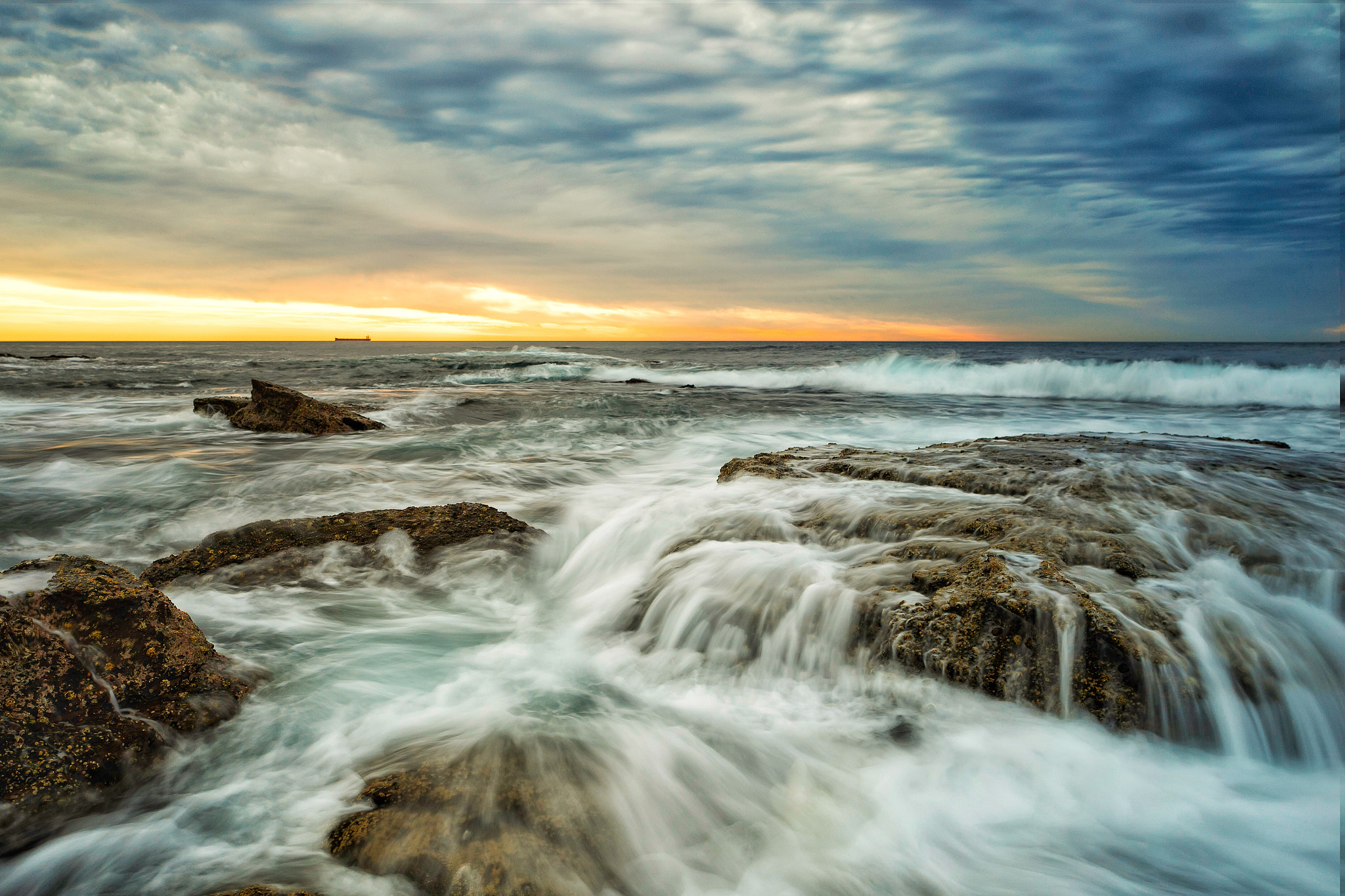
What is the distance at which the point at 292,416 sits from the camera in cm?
1067

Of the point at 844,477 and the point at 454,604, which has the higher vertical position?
the point at 844,477

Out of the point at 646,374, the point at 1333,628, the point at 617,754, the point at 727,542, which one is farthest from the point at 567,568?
the point at 646,374

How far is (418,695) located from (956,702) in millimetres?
2612

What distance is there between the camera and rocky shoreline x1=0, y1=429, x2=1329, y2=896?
6.86 feet

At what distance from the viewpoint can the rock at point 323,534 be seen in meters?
4.33

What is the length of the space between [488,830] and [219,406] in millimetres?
13289

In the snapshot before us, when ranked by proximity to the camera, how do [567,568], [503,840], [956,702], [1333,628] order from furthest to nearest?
[567,568] < [1333,628] < [956,702] < [503,840]

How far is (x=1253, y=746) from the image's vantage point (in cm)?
271

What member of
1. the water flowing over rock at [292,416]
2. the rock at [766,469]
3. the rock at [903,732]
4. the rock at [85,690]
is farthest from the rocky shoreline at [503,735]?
the water flowing over rock at [292,416]

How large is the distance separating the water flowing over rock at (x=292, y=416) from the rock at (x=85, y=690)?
27.7 feet

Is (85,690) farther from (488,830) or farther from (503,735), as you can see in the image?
(488,830)

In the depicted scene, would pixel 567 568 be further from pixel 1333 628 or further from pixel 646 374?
pixel 646 374

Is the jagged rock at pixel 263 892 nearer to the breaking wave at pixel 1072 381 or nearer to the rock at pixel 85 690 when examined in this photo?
the rock at pixel 85 690

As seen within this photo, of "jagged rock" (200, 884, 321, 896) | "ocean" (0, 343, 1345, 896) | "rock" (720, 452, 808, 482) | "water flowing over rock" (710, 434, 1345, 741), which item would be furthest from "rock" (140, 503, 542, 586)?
"jagged rock" (200, 884, 321, 896)
